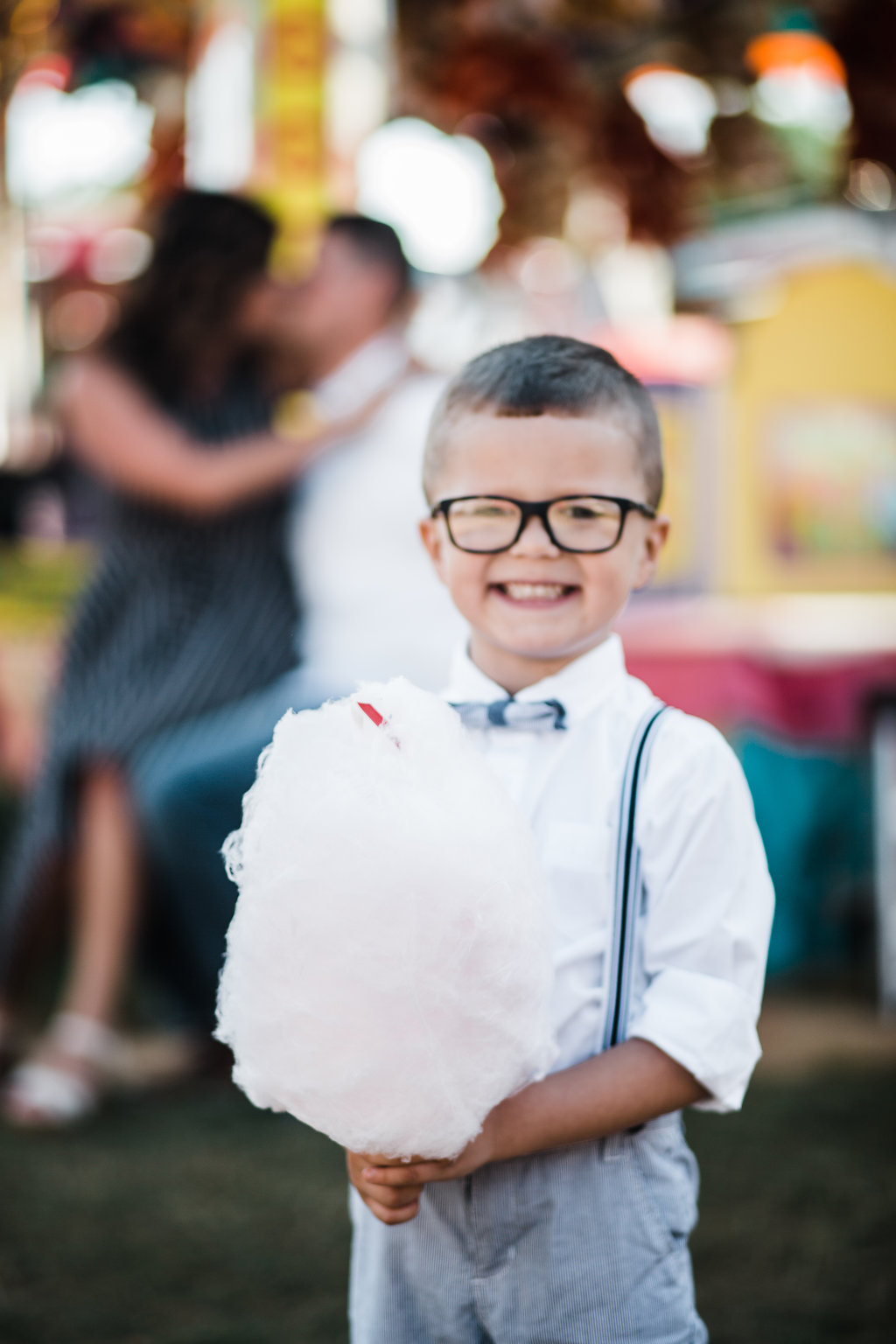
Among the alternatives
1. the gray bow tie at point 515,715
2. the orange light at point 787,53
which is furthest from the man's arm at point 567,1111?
the orange light at point 787,53

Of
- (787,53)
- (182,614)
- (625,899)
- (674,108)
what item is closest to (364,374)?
(182,614)

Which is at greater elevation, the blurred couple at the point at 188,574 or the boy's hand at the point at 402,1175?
the blurred couple at the point at 188,574

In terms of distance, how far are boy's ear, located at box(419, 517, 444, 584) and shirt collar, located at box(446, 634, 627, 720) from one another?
10 cm

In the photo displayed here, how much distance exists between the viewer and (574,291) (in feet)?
33.2

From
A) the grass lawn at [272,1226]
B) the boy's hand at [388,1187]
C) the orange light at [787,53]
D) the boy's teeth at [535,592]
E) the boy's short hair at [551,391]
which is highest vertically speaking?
the orange light at [787,53]

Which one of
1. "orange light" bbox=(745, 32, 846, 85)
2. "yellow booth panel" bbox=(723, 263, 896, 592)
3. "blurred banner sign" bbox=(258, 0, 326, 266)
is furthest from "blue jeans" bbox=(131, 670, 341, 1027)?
"yellow booth panel" bbox=(723, 263, 896, 592)

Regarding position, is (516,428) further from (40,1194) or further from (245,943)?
(40,1194)

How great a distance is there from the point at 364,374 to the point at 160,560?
1.87 feet

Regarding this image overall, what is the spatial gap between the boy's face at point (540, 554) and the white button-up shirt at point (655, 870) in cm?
4

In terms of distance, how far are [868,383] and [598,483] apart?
6892mm

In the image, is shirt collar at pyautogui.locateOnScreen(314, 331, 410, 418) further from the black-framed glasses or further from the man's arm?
the man's arm

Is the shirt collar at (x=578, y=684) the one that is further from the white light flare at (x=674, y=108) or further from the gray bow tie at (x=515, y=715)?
the white light flare at (x=674, y=108)

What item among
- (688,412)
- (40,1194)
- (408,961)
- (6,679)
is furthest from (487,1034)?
(688,412)

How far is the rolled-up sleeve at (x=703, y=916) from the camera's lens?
951 millimetres
